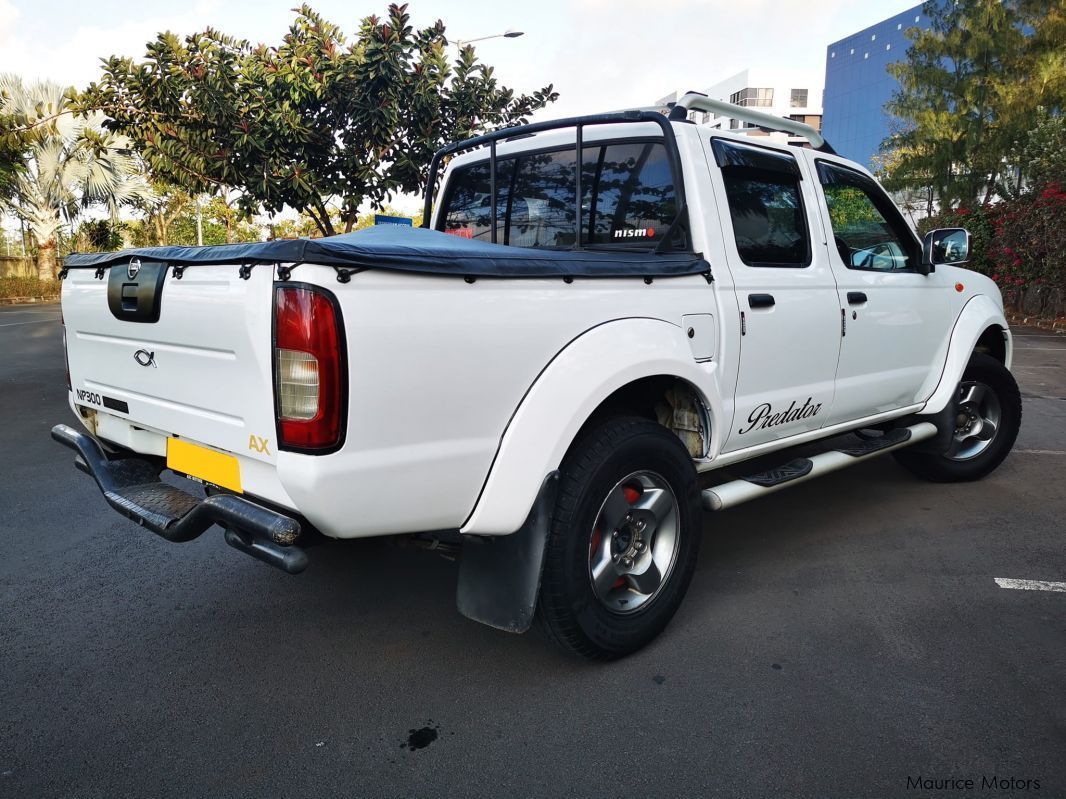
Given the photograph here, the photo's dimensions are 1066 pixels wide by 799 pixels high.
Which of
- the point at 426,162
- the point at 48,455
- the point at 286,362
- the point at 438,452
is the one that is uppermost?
the point at 426,162

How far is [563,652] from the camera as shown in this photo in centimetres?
276

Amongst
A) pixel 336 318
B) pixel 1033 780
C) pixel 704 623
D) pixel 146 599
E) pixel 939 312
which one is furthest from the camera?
pixel 939 312

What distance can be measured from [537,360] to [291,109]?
21.4 feet

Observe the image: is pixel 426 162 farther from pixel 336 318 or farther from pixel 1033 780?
pixel 1033 780

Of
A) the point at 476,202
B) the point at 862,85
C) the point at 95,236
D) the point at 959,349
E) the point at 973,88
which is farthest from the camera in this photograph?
the point at 862,85

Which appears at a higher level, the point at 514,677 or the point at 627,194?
the point at 627,194

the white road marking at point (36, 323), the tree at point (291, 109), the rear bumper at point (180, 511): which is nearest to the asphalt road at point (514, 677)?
the rear bumper at point (180, 511)

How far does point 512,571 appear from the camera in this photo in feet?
8.25

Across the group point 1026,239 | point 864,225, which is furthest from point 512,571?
point 1026,239

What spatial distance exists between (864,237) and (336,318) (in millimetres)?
3194

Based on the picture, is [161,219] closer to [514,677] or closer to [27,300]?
[27,300]

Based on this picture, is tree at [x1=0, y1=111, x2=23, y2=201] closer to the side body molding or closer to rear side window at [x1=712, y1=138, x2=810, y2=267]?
rear side window at [x1=712, y1=138, x2=810, y2=267]

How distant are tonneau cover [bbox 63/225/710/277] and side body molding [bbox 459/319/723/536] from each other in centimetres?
23


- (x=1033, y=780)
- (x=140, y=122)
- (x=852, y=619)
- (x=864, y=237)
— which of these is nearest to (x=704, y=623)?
(x=852, y=619)
